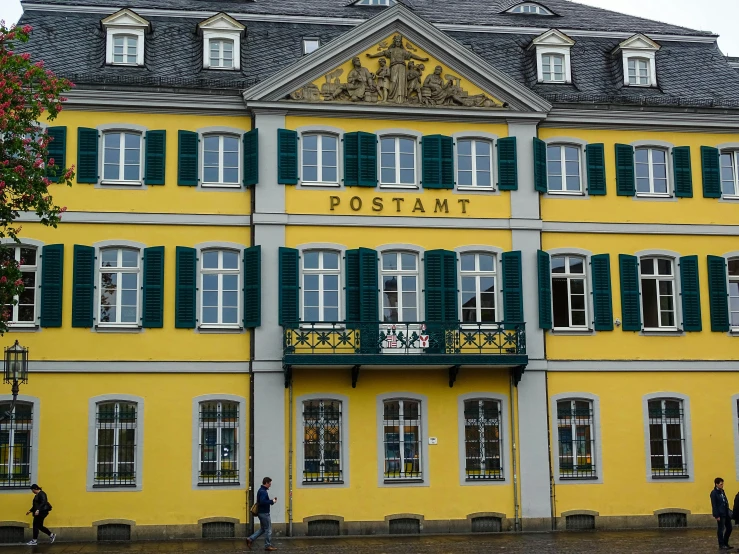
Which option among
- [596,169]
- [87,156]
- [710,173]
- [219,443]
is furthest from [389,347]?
[710,173]

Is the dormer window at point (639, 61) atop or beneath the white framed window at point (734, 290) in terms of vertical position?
atop

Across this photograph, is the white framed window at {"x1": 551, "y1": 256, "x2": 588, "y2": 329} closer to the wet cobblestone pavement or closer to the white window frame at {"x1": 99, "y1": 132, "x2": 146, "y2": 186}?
the wet cobblestone pavement

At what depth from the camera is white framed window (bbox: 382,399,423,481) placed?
26.9 meters

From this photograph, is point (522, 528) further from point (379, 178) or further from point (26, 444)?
point (26, 444)

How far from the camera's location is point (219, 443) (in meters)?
26.4

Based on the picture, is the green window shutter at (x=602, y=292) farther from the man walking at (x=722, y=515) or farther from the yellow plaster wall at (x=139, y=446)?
the yellow plaster wall at (x=139, y=446)

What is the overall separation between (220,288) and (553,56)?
38.3 feet

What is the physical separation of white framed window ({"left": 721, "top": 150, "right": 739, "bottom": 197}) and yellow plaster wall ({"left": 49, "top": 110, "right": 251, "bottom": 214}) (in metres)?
13.3

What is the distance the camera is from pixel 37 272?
1038 inches

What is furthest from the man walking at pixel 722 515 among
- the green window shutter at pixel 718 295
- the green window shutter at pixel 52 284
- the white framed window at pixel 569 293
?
the green window shutter at pixel 52 284

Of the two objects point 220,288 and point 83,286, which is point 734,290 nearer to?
point 220,288

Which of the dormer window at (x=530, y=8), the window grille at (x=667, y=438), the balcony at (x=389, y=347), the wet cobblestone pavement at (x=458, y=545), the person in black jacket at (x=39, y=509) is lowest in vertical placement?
the wet cobblestone pavement at (x=458, y=545)

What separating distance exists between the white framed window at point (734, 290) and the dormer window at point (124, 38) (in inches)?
670

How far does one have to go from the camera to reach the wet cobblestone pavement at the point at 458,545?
2320 cm
